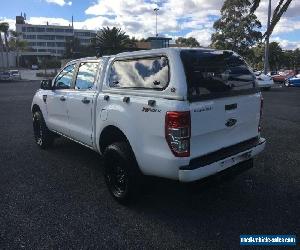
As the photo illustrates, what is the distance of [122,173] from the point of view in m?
4.61

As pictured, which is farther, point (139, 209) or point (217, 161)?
point (139, 209)

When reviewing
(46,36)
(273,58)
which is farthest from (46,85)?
(46,36)

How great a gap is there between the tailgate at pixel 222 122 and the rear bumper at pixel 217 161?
0.08 m

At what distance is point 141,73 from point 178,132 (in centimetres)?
109

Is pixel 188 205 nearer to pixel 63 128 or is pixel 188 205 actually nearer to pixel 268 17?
pixel 63 128

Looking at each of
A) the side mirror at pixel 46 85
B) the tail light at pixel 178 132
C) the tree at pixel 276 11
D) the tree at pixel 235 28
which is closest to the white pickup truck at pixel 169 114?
the tail light at pixel 178 132

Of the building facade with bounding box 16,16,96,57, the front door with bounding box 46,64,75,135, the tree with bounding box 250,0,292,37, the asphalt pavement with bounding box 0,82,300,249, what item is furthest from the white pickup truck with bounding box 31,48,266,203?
the building facade with bounding box 16,16,96,57

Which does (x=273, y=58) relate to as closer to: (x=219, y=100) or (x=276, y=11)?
(x=276, y=11)

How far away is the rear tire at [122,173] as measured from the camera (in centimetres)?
436

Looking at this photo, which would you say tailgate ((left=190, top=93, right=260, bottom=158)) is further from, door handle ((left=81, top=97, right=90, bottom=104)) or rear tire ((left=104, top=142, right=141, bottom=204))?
door handle ((left=81, top=97, right=90, bottom=104))

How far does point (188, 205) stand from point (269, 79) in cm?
2068

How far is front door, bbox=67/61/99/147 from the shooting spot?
5248mm

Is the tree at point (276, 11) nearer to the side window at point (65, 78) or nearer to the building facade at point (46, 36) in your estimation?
the side window at point (65, 78)

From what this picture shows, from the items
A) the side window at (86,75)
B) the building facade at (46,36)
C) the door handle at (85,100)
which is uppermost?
the building facade at (46,36)
